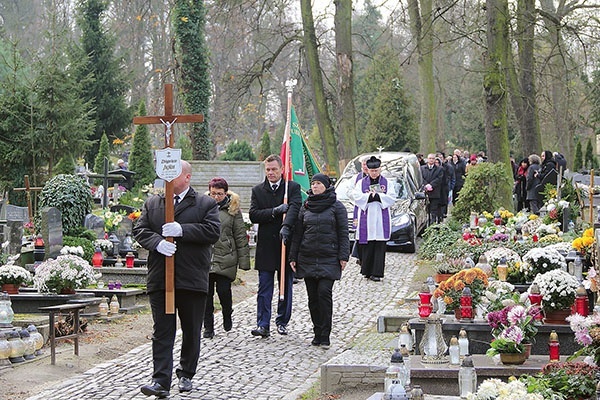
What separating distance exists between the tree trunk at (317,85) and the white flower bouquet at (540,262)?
19822 millimetres

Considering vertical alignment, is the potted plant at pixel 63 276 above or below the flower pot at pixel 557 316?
above

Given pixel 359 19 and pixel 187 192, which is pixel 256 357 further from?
pixel 359 19

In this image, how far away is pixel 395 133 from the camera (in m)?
45.8

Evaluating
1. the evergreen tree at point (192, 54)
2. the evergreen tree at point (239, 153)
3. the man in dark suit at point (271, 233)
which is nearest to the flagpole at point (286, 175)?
the man in dark suit at point (271, 233)

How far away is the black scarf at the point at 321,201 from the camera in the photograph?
42.2ft

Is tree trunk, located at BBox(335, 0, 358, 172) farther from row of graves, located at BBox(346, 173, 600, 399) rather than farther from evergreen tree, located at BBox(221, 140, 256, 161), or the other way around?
row of graves, located at BBox(346, 173, 600, 399)

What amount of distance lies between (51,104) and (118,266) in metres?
13.6

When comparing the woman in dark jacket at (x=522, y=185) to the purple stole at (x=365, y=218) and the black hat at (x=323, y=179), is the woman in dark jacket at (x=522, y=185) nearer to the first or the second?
the purple stole at (x=365, y=218)

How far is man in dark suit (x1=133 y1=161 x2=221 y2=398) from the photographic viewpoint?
9.73m

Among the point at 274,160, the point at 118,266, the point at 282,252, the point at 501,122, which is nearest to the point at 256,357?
the point at 282,252

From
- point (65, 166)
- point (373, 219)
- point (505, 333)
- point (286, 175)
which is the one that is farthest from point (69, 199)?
point (65, 166)

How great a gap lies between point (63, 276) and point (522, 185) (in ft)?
59.4

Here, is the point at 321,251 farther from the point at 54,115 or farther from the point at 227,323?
the point at 54,115

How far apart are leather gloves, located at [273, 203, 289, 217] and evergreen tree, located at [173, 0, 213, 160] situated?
76.5 feet
